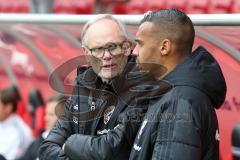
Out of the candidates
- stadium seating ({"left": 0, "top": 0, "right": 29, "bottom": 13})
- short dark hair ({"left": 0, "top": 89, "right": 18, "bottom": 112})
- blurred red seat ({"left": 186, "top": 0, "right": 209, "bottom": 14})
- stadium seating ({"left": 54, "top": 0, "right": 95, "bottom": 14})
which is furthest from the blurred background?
stadium seating ({"left": 0, "top": 0, "right": 29, "bottom": 13})

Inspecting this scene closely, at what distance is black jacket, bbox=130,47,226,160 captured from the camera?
7.30 feet

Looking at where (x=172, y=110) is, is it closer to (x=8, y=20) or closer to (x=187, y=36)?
(x=187, y=36)

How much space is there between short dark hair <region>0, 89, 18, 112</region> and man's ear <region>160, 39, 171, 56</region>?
11.5ft

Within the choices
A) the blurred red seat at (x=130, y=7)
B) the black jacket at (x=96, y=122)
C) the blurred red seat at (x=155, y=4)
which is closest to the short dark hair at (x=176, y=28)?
the black jacket at (x=96, y=122)

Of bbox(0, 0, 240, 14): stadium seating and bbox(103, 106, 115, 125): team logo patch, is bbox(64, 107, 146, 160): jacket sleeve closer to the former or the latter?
bbox(103, 106, 115, 125): team logo patch

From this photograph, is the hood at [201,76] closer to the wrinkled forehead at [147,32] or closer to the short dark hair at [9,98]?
the wrinkled forehead at [147,32]

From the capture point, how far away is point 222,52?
3.27m

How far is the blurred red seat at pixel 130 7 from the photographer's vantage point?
7.49m

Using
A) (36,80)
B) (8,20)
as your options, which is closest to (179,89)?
(8,20)

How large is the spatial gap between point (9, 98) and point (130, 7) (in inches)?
→ 99.0

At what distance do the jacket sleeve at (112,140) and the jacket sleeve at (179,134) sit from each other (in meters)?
0.24

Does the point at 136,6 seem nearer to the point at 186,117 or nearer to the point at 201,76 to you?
the point at 201,76

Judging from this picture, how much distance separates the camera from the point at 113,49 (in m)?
2.69

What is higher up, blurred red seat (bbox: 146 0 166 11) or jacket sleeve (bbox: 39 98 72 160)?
jacket sleeve (bbox: 39 98 72 160)
